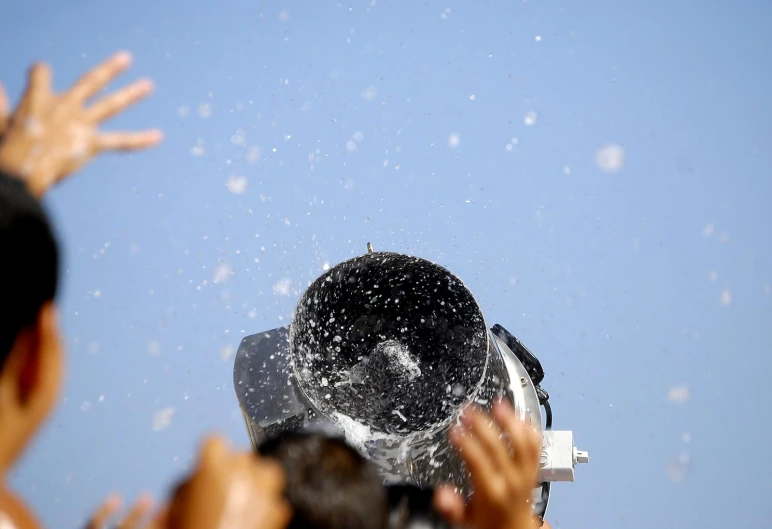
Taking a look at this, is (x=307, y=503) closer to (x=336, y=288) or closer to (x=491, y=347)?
(x=336, y=288)

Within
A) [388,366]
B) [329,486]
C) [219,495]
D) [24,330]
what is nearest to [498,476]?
[329,486]

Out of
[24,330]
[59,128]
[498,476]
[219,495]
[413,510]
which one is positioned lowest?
[413,510]

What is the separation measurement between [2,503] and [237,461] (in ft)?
0.89

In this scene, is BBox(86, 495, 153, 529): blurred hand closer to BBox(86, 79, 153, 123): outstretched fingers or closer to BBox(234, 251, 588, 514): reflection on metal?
BBox(86, 79, 153, 123): outstretched fingers

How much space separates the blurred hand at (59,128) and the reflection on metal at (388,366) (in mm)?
2316

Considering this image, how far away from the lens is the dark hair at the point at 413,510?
5.09 ft

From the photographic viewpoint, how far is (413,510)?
1.59m

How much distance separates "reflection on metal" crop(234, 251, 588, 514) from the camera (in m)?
3.63

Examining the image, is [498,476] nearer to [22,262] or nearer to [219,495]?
[219,495]

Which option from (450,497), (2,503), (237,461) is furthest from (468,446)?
(2,503)

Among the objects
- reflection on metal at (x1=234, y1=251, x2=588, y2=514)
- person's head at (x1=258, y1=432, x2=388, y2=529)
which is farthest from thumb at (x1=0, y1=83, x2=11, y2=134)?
reflection on metal at (x1=234, y1=251, x2=588, y2=514)

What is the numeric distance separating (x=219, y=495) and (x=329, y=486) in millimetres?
400

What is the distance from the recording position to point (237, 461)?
964mm

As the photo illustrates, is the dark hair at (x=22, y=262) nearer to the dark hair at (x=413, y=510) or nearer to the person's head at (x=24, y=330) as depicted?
the person's head at (x=24, y=330)
